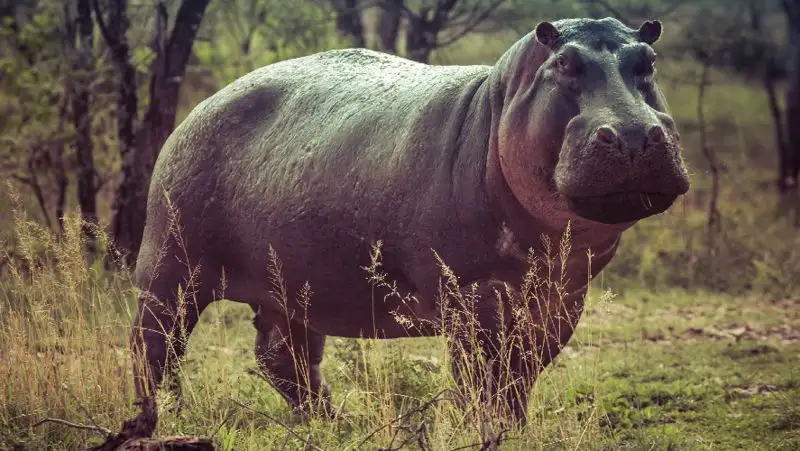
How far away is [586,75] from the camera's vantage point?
3.80 m

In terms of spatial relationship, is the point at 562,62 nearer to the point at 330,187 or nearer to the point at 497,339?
the point at 497,339

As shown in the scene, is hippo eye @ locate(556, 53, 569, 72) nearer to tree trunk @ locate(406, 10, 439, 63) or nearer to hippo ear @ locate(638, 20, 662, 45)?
hippo ear @ locate(638, 20, 662, 45)

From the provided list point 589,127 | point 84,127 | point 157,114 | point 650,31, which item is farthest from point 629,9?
point 589,127

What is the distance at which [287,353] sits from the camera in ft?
A: 18.6

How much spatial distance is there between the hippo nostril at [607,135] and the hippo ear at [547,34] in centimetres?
53

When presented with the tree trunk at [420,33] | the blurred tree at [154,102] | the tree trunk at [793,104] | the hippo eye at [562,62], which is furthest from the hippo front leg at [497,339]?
the tree trunk at [793,104]

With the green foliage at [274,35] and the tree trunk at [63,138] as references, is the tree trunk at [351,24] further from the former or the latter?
the tree trunk at [63,138]

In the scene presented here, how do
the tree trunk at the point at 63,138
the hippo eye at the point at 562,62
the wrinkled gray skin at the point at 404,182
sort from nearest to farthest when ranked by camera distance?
the wrinkled gray skin at the point at 404,182 → the hippo eye at the point at 562,62 → the tree trunk at the point at 63,138

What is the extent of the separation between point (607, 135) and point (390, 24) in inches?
361

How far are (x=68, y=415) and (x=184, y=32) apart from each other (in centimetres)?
383

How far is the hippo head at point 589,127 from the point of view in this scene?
11.6ft

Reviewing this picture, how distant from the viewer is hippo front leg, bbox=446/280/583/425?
4066mm

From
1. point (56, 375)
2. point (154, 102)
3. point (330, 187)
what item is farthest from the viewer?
point (154, 102)

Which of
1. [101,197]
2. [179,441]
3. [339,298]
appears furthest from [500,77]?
[101,197]
